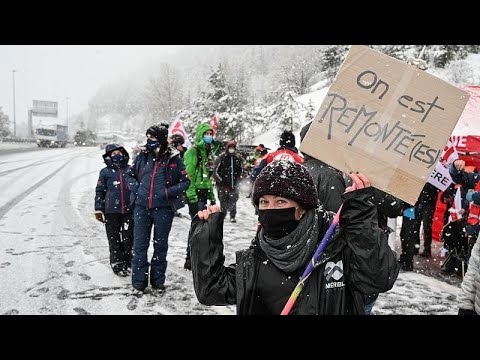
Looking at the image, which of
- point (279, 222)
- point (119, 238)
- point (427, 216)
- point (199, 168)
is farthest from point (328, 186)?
point (427, 216)

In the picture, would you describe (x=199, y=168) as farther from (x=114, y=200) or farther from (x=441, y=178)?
(x=441, y=178)

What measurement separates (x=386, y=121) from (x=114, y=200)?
14.5 feet

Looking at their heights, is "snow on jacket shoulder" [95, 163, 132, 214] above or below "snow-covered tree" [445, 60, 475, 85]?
below

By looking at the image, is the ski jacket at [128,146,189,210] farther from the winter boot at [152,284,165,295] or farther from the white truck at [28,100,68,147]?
the white truck at [28,100,68,147]

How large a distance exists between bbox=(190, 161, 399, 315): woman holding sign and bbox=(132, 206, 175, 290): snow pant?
3062 millimetres

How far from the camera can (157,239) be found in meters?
4.96

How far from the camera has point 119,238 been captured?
5613 millimetres

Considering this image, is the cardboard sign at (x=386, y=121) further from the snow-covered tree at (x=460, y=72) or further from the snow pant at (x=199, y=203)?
the snow-covered tree at (x=460, y=72)

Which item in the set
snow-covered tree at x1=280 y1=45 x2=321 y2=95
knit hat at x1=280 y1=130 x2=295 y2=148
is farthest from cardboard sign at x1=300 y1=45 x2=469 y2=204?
snow-covered tree at x1=280 y1=45 x2=321 y2=95

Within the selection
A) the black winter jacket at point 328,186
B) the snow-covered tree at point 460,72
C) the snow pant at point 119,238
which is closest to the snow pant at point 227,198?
the snow pant at point 119,238

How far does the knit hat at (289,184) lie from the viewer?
1.84 metres

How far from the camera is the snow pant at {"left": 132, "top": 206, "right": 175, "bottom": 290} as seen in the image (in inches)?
192

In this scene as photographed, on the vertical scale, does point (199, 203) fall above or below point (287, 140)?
below
